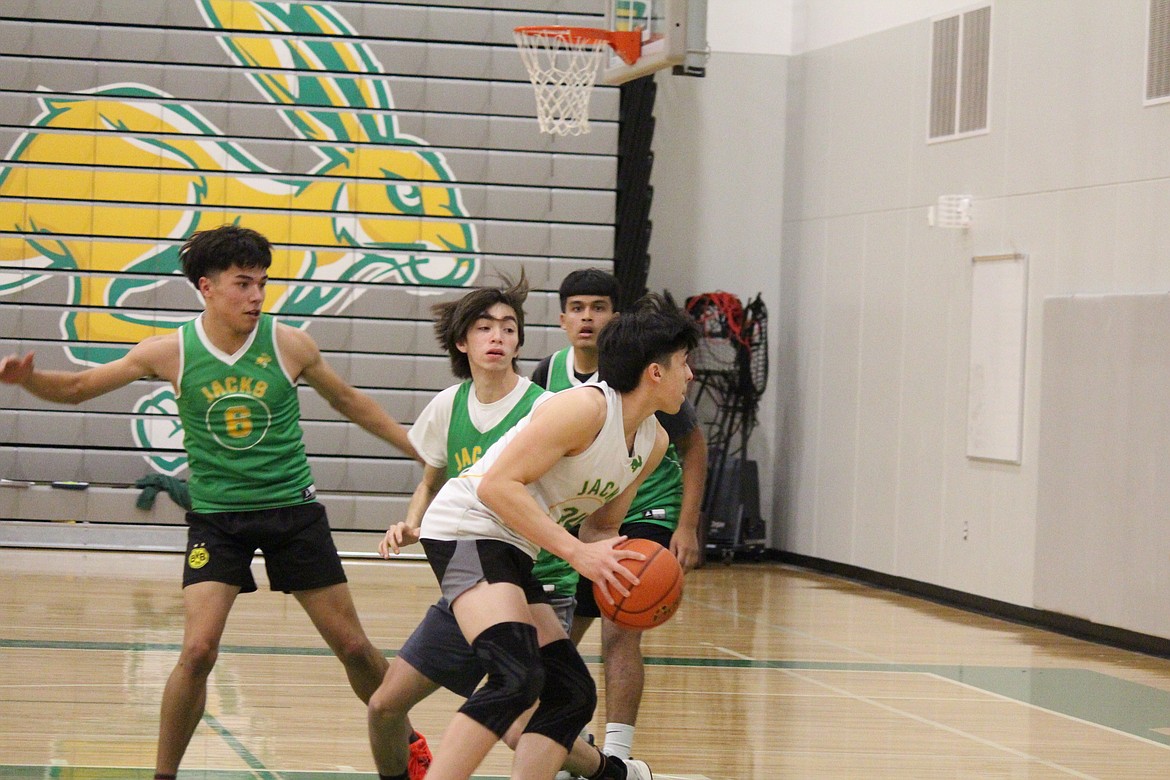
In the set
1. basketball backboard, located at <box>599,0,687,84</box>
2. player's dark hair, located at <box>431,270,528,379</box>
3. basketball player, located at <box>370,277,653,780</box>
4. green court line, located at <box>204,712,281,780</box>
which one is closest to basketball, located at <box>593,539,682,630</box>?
basketball player, located at <box>370,277,653,780</box>

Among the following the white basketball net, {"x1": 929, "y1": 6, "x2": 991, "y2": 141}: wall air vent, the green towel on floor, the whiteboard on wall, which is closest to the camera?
the whiteboard on wall

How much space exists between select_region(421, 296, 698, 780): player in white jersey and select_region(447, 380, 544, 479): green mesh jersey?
35 cm

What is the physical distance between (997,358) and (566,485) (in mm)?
6572

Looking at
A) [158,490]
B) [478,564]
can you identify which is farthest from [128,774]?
[158,490]

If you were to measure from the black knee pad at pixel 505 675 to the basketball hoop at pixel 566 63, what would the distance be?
6.46m

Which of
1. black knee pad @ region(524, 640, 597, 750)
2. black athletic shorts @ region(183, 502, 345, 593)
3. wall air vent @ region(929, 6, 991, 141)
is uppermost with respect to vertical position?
wall air vent @ region(929, 6, 991, 141)

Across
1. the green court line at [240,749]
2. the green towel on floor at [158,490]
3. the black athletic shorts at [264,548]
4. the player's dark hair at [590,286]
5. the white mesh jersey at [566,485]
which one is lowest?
the green court line at [240,749]

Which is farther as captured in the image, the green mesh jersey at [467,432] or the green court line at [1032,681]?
the green court line at [1032,681]

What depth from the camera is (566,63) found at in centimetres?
1149

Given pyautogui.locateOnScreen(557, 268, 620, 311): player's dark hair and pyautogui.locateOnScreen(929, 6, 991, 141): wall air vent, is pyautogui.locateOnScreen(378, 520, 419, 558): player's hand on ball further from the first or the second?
pyautogui.locateOnScreen(929, 6, 991, 141): wall air vent

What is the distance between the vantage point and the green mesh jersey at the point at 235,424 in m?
4.29

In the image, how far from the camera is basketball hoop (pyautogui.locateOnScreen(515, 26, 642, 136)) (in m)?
9.44

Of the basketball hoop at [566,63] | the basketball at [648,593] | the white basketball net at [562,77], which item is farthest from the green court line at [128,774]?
the white basketball net at [562,77]

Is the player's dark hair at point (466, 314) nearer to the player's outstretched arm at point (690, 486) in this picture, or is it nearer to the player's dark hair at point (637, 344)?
the player's dark hair at point (637, 344)
